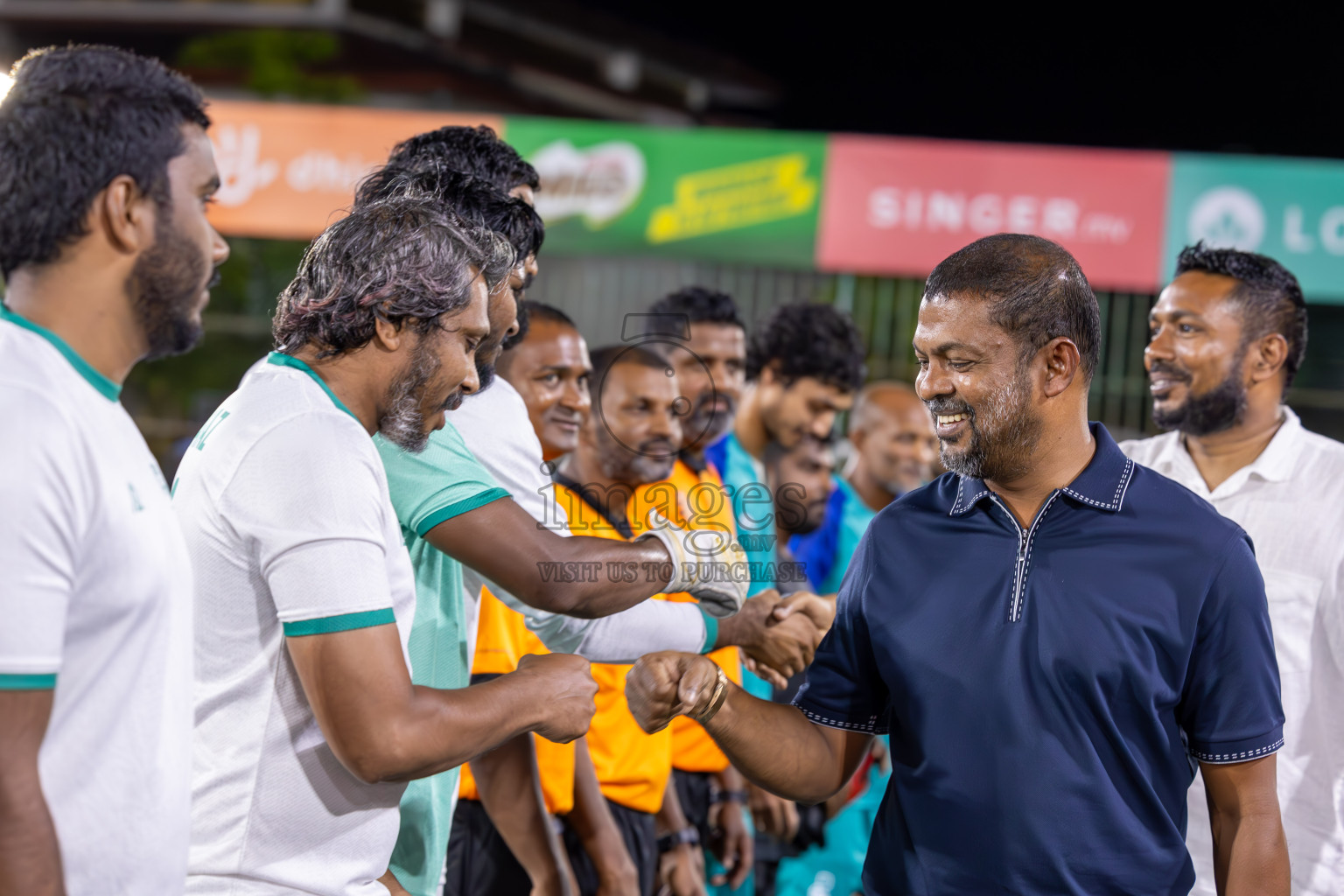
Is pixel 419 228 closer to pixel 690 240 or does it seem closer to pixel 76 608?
pixel 76 608

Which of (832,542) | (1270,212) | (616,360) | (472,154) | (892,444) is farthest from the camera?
(1270,212)

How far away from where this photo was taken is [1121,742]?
7.08ft

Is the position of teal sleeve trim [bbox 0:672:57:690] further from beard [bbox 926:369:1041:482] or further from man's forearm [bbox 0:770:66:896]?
beard [bbox 926:369:1041:482]

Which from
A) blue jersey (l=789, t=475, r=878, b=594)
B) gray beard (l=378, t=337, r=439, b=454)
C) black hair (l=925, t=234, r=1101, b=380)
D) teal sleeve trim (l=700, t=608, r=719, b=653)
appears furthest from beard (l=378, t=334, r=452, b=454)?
blue jersey (l=789, t=475, r=878, b=594)

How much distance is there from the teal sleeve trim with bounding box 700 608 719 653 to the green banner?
689 centimetres

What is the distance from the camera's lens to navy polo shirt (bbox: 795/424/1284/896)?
7.08ft

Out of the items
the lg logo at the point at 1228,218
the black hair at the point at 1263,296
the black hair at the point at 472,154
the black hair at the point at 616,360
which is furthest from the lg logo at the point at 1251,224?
the black hair at the point at 472,154

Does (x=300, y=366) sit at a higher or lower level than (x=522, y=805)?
higher

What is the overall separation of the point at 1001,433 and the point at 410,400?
1.16 m

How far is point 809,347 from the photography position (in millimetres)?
5953

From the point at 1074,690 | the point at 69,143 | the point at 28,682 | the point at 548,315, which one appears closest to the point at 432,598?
the point at 28,682

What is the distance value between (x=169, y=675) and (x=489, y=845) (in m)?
1.97

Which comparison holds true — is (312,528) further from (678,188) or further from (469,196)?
(678,188)

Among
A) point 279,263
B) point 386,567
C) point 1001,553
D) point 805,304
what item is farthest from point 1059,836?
point 279,263
